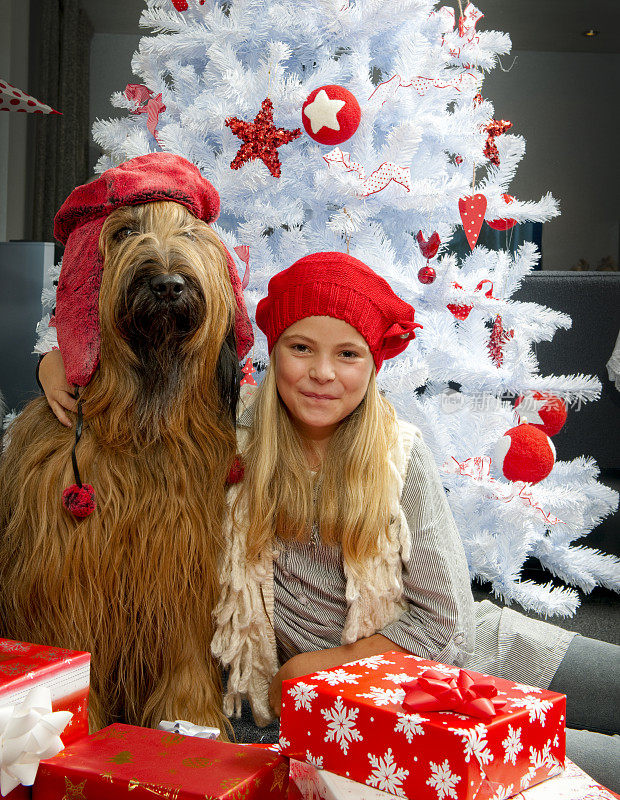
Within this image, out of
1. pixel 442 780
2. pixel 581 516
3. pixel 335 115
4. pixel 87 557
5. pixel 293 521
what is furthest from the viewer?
pixel 581 516

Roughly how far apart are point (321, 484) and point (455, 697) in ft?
1.92

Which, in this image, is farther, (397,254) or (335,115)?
(397,254)

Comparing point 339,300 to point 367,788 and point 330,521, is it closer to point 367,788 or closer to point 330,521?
point 330,521

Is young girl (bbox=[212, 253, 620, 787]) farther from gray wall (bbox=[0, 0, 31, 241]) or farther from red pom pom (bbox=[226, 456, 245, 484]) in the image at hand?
gray wall (bbox=[0, 0, 31, 241])

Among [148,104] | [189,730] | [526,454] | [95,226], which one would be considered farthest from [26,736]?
[148,104]

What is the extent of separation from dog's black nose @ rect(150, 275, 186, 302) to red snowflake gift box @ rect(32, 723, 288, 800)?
23.0 inches

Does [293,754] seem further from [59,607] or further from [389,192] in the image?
[389,192]

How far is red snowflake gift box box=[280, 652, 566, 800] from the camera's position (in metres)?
0.80

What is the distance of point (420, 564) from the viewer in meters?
1.36

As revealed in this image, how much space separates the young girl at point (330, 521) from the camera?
134 cm

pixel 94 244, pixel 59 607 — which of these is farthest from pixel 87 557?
pixel 94 244

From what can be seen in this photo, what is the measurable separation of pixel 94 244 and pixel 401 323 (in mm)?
522

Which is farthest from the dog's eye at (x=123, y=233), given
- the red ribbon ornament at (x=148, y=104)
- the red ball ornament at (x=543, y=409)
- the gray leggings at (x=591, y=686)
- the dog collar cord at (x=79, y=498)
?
the red ball ornament at (x=543, y=409)

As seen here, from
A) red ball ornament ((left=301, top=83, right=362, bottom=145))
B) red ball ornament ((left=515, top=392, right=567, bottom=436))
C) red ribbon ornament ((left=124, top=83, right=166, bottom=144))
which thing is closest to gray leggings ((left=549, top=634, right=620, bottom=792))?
red ball ornament ((left=515, top=392, right=567, bottom=436))
